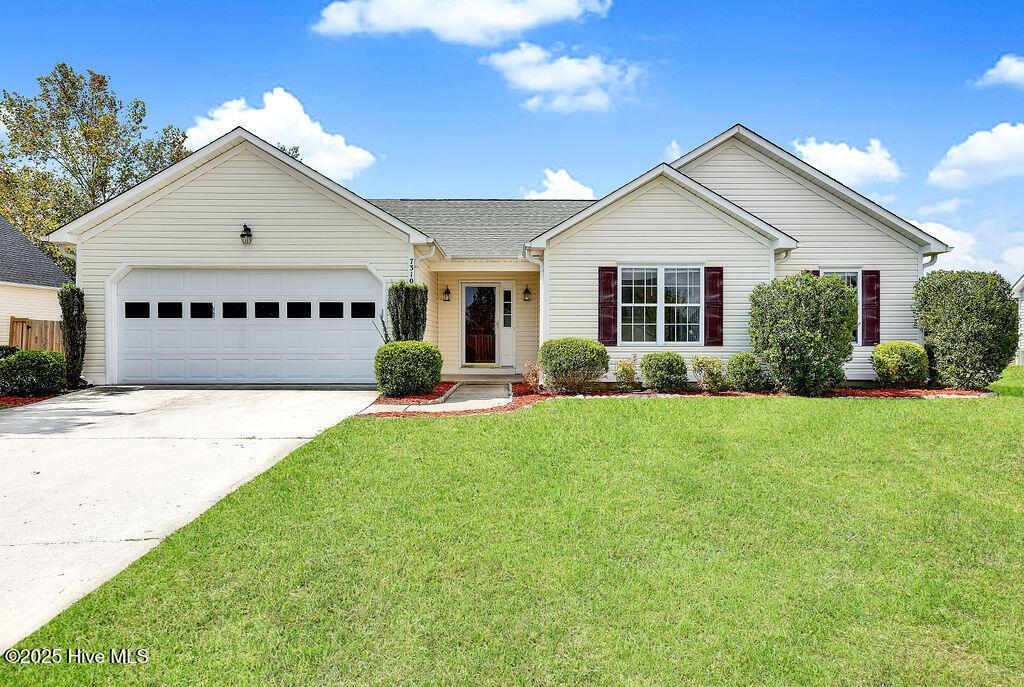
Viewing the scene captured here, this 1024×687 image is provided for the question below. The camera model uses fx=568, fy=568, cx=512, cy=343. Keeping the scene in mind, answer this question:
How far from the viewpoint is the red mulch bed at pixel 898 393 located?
1120 cm

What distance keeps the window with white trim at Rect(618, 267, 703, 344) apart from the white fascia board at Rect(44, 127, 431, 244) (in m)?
4.69

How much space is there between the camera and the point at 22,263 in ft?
68.0

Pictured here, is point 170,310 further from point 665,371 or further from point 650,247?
point 665,371

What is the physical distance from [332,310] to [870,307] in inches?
500

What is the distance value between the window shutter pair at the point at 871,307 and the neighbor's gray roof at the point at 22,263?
2541 centimetres

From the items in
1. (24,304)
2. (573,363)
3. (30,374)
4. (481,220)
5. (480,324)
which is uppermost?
(481,220)

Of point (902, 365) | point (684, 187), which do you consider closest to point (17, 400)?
point (684, 187)

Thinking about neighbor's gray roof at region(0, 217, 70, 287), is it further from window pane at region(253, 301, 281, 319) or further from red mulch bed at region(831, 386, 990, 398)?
red mulch bed at region(831, 386, 990, 398)

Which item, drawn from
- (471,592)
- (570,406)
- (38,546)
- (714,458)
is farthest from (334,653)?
(570,406)

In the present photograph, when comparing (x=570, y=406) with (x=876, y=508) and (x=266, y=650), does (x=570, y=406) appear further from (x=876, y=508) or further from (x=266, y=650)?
(x=266, y=650)

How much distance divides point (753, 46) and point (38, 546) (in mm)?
15365

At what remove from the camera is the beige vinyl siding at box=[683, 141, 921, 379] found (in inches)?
536

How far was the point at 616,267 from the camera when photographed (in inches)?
487

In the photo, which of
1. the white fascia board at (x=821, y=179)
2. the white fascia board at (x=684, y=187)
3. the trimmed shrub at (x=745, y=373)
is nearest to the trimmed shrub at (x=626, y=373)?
the trimmed shrub at (x=745, y=373)
